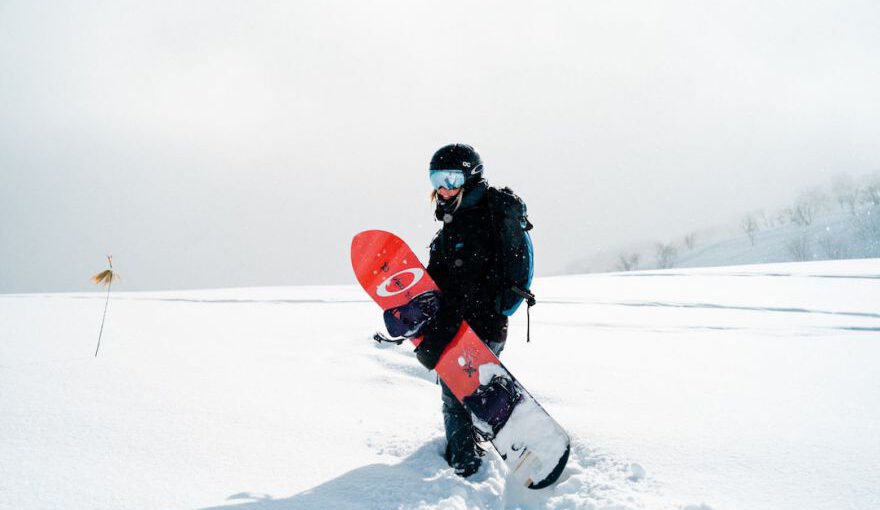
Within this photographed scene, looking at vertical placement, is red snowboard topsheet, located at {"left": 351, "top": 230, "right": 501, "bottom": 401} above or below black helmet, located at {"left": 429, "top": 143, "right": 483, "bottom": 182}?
below

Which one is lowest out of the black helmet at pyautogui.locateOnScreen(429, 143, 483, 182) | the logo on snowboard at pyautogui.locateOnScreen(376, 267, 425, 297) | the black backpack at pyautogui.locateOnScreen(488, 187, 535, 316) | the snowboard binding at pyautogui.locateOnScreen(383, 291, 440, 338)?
the snowboard binding at pyautogui.locateOnScreen(383, 291, 440, 338)

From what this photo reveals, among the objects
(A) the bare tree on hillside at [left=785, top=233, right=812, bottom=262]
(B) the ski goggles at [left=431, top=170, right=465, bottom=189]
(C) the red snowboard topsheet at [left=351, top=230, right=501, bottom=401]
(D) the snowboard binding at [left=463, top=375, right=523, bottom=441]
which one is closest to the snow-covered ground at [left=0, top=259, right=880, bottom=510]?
(D) the snowboard binding at [left=463, top=375, right=523, bottom=441]

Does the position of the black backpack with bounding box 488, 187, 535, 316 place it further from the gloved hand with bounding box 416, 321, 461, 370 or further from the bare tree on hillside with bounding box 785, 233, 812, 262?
the bare tree on hillside with bounding box 785, 233, 812, 262

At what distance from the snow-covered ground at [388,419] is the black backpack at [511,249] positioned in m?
1.08

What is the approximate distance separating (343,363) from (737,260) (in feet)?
401

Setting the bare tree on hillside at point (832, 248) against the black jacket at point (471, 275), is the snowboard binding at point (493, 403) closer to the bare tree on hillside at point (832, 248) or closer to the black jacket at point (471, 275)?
the black jacket at point (471, 275)

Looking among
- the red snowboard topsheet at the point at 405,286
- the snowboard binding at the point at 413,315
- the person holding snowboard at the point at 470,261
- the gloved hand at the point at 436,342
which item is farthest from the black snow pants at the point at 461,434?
the snowboard binding at the point at 413,315

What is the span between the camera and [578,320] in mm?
9062

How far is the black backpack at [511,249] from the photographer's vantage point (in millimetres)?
3191

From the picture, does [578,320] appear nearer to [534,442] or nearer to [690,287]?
[534,442]

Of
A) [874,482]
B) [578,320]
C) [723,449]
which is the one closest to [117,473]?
[723,449]

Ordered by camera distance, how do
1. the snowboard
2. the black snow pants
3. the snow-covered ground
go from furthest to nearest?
the black snow pants → the snowboard → the snow-covered ground

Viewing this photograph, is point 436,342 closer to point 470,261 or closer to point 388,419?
point 470,261

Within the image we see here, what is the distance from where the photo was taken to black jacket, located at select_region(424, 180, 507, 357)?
3260mm
